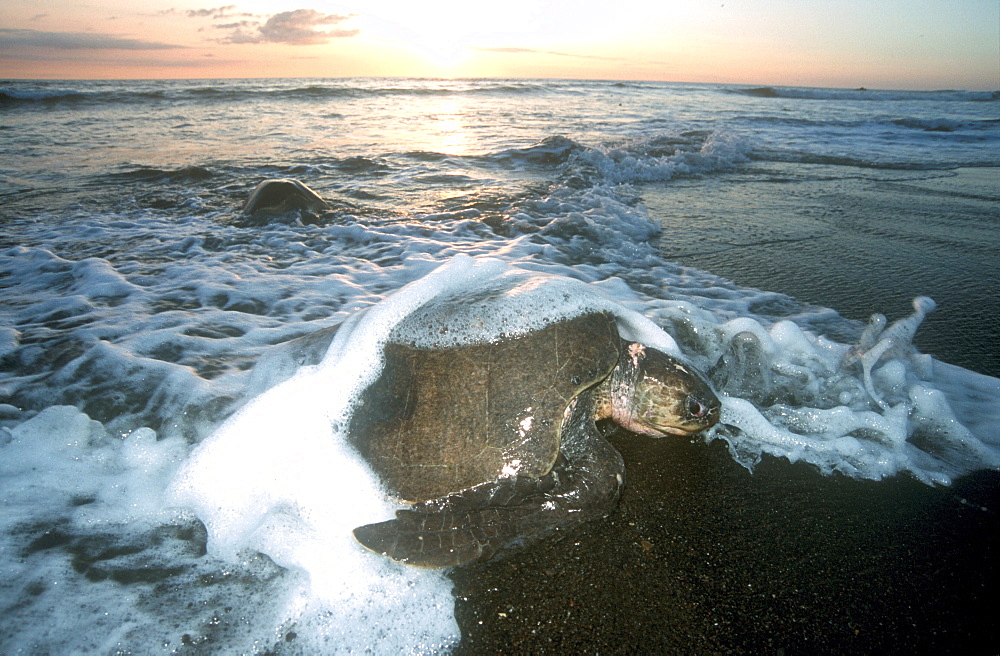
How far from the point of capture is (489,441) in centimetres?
207

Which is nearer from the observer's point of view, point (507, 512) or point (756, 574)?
point (756, 574)

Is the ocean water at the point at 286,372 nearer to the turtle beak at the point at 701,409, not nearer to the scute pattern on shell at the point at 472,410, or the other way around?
the scute pattern on shell at the point at 472,410

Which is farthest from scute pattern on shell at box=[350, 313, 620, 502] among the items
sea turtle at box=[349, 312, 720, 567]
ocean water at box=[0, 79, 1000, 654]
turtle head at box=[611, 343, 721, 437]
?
turtle head at box=[611, 343, 721, 437]

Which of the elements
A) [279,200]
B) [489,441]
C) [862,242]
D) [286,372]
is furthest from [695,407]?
[279,200]

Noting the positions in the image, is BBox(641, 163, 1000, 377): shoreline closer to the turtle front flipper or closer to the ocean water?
the ocean water

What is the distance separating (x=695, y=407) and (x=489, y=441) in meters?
1.08

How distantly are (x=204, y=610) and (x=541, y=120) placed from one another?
15981 millimetres

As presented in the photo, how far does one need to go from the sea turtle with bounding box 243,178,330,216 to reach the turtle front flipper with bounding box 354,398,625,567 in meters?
5.61

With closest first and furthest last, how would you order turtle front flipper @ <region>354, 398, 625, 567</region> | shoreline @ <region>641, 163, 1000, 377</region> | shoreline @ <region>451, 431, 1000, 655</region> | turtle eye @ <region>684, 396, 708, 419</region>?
shoreline @ <region>451, 431, 1000, 655</region>, turtle front flipper @ <region>354, 398, 625, 567</region>, turtle eye @ <region>684, 396, 708, 419</region>, shoreline @ <region>641, 163, 1000, 377</region>

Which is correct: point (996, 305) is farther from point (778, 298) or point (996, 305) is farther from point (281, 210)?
point (281, 210)

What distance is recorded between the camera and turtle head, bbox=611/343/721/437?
7.93 ft

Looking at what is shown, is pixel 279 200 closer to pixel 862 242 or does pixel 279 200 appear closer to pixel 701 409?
pixel 701 409

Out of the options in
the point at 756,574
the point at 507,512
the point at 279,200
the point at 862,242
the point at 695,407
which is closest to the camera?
the point at 756,574

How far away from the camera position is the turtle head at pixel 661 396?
7.93 ft
